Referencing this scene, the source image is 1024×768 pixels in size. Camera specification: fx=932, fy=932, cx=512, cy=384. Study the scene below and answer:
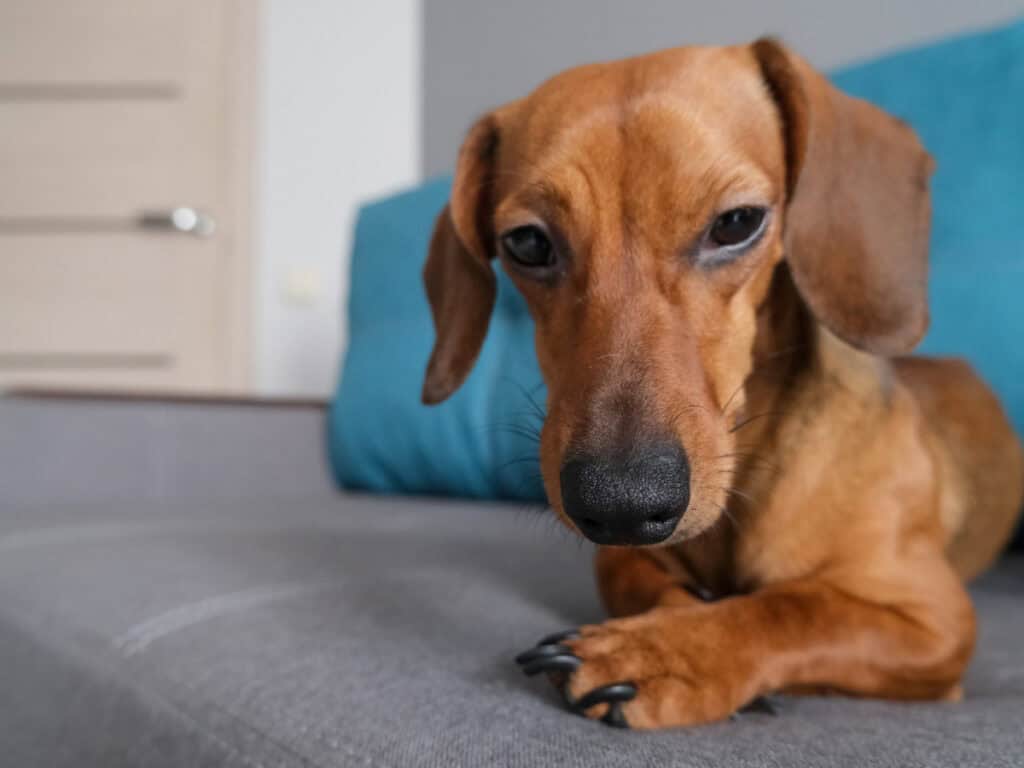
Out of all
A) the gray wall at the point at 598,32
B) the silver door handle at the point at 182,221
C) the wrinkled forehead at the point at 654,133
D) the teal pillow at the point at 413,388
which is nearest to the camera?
the wrinkled forehead at the point at 654,133

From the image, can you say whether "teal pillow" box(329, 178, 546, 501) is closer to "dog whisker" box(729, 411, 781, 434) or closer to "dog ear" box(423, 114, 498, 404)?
"dog ear" box(423, 114, 498, 404)

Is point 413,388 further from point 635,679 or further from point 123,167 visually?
point 123,167

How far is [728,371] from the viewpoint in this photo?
2.86 feet

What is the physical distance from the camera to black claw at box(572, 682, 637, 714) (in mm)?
684

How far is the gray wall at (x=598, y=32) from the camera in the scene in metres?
2.08

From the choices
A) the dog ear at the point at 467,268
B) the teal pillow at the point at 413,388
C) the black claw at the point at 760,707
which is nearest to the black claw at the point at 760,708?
the black claw at the point at 760,707

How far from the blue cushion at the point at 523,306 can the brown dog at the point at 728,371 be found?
188mm

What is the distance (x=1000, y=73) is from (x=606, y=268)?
106 cm

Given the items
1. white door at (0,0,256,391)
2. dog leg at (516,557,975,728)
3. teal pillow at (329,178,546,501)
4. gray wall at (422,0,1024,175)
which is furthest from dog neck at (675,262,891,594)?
white door at (0,0,256,391)

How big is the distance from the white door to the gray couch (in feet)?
5.54

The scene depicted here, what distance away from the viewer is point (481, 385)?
79.2 inches

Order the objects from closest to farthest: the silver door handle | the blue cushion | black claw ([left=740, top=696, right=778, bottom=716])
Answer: black claw ([left=740, top=696, right=778, bottom=716]) < the blue cushion < the silver door handle

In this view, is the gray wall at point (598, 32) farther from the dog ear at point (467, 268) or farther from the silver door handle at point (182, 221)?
the dog ear at point (467, 268)

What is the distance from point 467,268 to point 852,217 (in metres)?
0.44
